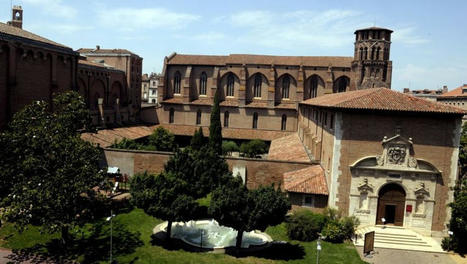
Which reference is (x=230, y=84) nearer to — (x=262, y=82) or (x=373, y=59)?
(x=262, y=82)

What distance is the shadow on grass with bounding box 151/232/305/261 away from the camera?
69.6 feet

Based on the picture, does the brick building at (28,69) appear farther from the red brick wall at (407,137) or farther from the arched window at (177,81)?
the red brick wall at (407,137)

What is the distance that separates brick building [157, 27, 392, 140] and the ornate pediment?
3291cm

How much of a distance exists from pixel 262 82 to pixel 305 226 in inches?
1575

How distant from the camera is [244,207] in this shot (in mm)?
20109

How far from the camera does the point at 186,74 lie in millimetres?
62188

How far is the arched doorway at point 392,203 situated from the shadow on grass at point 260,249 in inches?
276

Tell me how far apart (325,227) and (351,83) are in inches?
1517

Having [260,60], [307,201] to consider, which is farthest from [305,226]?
[260,60]

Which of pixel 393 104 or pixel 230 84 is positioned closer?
pixel 393 104

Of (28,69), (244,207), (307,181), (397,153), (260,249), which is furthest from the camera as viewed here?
(28,69)

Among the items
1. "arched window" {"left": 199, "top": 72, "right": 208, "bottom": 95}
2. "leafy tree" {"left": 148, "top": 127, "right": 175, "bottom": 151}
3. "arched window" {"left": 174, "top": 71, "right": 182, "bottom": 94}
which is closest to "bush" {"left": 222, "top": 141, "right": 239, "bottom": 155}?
"leafy tree" {"left": 148, "top": 127, "right": 175, "bottom": 151}

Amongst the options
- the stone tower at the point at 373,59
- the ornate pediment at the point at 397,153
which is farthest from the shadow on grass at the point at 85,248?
the stone tower at the point at 373,59

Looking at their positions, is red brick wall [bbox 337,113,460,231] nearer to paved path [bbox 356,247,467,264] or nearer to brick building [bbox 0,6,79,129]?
paved path [bbox 356,247,467,264]
